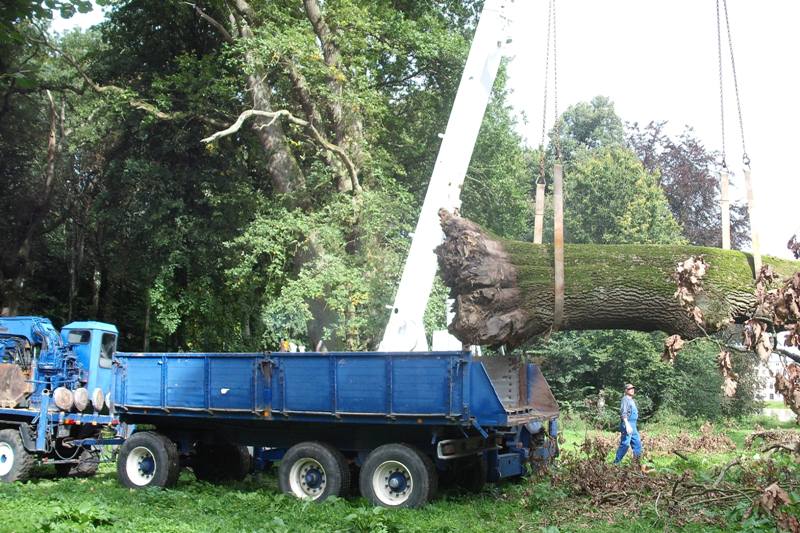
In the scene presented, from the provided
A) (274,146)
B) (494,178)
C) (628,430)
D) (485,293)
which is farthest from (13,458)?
(494,178)

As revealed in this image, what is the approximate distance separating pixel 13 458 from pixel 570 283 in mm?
9458

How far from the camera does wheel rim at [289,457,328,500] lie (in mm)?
10227

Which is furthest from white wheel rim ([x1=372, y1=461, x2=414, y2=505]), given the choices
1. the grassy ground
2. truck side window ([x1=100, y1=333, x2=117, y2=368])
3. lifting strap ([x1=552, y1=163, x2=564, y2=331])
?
truck side window ([x1=100, y1=333, x2=117, y2=368])

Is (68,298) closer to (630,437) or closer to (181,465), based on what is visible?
(181,465)

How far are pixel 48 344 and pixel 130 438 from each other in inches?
109

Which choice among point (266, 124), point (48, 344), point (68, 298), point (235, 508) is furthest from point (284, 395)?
point (68, 298)

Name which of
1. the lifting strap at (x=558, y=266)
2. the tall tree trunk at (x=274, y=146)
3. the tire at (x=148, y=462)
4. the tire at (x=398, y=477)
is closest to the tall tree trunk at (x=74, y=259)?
the tall tree trunk at (x=274, y=146)

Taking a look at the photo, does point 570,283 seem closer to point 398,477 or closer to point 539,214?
point 539,214

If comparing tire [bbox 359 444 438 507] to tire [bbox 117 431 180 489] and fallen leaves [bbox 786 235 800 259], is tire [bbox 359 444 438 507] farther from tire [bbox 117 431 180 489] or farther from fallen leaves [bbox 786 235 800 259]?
fallen leaves [bbox 786 235 800 259]

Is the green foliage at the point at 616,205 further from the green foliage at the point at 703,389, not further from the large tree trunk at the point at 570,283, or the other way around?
the large tree trunk at the point at 570,283

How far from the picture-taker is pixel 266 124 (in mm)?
18047

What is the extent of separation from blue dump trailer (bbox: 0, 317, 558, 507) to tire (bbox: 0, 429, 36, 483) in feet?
0.07

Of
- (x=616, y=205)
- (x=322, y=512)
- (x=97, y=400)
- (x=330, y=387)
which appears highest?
(x=616, y=205)

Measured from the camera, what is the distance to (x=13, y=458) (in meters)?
12.4
